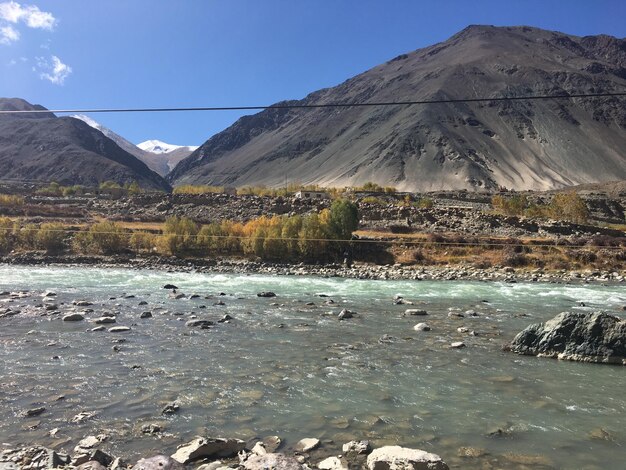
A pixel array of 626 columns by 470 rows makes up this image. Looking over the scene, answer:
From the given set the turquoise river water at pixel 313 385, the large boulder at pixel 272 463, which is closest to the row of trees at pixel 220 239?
the turquoise river water at pixel 313 385

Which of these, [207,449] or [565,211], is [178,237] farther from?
[565,211]

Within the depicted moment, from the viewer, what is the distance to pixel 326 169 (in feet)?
533

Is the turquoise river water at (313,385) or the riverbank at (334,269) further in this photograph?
the riverbank at (334,269)

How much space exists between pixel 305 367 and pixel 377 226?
41918mm

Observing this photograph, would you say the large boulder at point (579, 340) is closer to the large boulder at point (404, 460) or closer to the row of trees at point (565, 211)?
the large boulder at point (404, 460)

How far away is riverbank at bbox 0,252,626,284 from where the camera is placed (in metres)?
32.2

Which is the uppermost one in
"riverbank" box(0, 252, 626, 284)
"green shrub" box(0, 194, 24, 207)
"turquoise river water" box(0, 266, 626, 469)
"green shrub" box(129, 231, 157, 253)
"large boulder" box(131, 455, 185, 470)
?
"green shrub" box(0, 194, 24, 207)

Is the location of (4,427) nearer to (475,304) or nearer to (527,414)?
(527,414)

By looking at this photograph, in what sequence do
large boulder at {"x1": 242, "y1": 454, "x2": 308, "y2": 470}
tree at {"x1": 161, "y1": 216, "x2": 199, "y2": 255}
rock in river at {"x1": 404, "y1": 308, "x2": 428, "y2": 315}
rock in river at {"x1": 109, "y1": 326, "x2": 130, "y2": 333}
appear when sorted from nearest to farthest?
large boulder at {"x1": 242, "y1": 454, "x2": 308, "y2": 470}, rock in river at {"x1": 109, "y1": 326, "x2": 130, "y2": 333}, rock in river at {"x1": 404, "y1": 308, "x2": 428, "y2": 315}, tree at {"x1": 161, "y1": 216, "x2": 199, "y2": 255}

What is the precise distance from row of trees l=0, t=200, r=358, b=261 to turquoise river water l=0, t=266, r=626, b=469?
20382mm

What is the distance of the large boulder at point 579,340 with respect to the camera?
38.5ft

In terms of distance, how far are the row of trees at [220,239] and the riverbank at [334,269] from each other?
1857mm

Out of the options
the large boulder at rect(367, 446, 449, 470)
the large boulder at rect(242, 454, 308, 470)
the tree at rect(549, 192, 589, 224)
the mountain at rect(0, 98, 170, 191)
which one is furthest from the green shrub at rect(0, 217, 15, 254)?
the mountain at rect(0, 98, 170, 191)

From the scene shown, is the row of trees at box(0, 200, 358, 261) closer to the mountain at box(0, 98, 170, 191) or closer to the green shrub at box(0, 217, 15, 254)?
the green shrub at box(0, 217, 15, 254)
